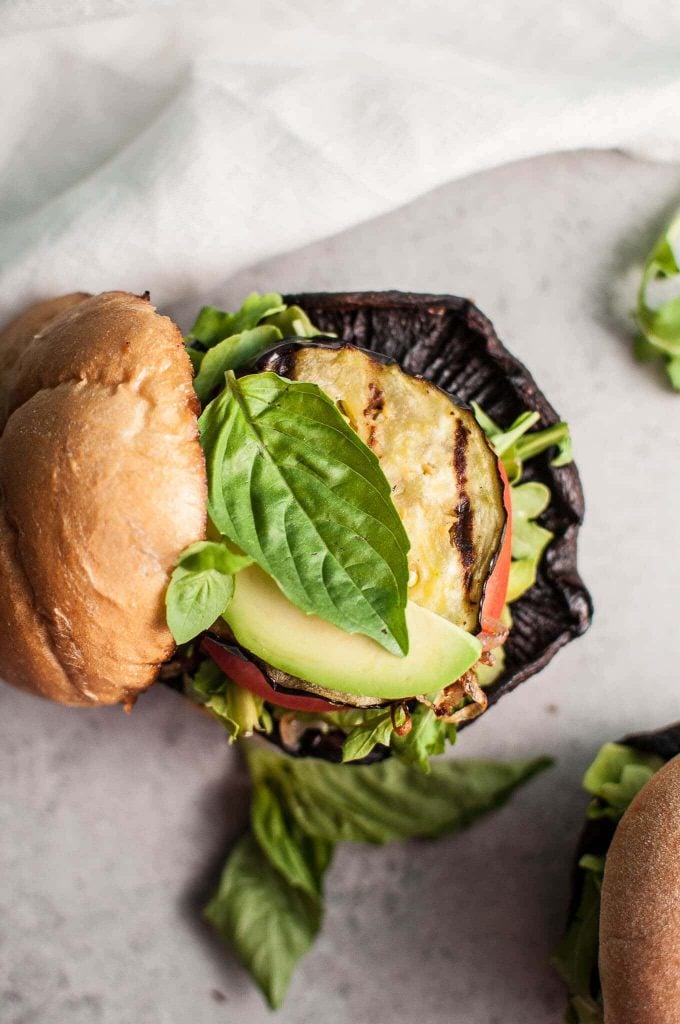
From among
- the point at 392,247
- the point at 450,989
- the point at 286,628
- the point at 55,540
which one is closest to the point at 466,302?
the point at 392,247

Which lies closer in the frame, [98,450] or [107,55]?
[98,450]

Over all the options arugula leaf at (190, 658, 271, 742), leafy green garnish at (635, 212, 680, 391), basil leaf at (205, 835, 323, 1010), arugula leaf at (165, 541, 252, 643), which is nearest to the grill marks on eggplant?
arugula leaf at (165, 541, 252, 643)

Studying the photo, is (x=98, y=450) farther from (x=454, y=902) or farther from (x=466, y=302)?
(x=454, y=902)

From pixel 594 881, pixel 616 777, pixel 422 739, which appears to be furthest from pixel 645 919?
pixel 422 739

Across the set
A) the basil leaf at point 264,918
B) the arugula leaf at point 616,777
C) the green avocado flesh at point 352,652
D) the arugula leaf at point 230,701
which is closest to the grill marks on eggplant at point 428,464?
the green avocado flesh at point 352,652

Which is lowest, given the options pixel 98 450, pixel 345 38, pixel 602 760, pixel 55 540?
pixel 602 760

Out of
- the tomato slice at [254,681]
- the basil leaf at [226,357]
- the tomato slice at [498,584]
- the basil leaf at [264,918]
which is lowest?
the basil leaf at [264,918]

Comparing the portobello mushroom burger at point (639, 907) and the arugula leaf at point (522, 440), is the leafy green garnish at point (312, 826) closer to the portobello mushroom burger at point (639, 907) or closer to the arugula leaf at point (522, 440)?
the portobello mushroom burger at point (639, 907)
